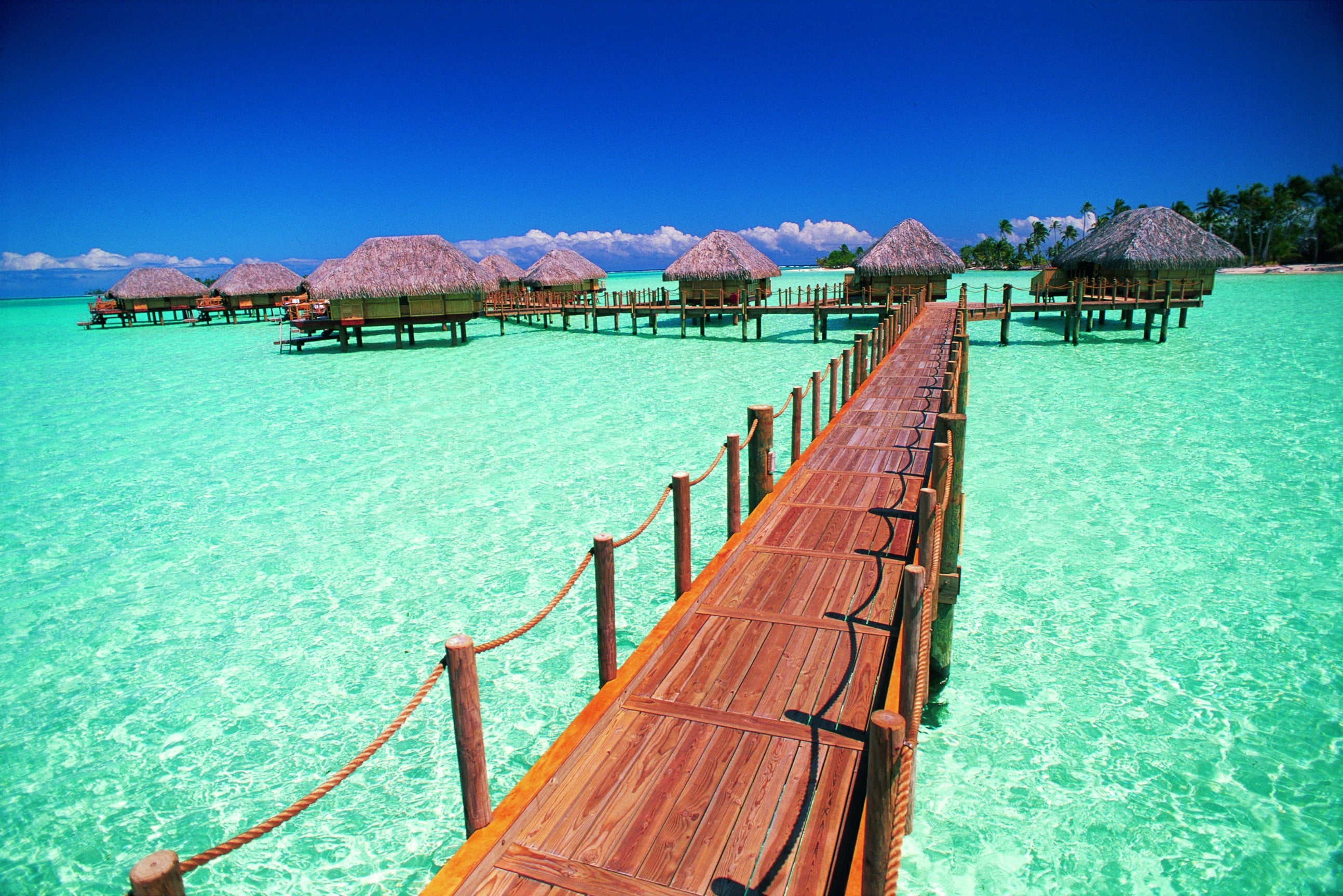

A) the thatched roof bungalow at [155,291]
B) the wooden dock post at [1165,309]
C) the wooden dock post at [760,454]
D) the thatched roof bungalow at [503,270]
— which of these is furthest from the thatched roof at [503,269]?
the wooden dock post at [760,454]

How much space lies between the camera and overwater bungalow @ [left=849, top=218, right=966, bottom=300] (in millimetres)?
26172

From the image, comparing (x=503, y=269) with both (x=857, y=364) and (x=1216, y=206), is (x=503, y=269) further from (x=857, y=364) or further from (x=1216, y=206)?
(x=1216, y=206)

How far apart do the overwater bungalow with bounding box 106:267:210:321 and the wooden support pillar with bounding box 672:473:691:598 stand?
4820 centimetres

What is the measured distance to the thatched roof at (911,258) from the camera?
26.1 m

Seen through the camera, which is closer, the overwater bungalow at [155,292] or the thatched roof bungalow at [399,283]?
the thatched roof bungalow at [399,283]

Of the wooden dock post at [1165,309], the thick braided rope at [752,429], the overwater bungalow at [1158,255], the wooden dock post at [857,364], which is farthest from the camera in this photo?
the overwater bungalow at [1158,255]

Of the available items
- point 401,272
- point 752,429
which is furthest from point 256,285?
point 752,429

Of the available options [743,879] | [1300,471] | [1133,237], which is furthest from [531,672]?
[1133,237]

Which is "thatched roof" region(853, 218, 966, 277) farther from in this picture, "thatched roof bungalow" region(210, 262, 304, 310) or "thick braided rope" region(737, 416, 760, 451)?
"thatched roof bungalow" region(210, 262, 304, 310)

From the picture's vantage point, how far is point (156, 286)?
4388 cm

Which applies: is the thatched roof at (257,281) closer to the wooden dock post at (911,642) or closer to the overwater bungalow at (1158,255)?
the overwater bungalow at (1158,255)

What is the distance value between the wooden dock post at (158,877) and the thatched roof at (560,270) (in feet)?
123

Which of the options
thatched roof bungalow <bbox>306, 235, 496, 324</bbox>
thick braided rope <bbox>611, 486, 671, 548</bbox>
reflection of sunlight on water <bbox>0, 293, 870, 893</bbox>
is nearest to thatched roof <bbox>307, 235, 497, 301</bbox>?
thatched roof bungalow <bbox>306, 235, 496, 324</bbox>

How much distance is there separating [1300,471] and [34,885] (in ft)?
44.5
